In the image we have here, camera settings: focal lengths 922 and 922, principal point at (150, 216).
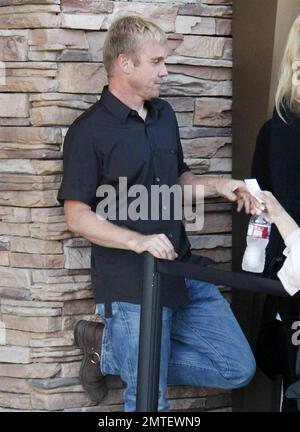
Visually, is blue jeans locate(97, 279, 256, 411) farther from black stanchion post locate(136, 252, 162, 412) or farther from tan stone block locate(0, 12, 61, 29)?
tan stone block locate(0, 12, 61, 29)

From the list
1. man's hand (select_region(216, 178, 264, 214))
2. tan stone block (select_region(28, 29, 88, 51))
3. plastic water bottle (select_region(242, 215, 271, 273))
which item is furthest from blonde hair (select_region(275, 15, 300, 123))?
tan stone block (select_region(28, 29, 88, 51))

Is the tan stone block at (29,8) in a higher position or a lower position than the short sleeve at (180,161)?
higher

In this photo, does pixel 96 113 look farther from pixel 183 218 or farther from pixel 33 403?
pixel 33 403

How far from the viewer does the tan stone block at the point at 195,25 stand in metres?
3.42

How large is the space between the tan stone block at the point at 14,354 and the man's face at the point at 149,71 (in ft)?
3.17

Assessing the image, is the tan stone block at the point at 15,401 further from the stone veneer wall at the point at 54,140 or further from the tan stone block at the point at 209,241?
the tan stone block at the point at 209,241

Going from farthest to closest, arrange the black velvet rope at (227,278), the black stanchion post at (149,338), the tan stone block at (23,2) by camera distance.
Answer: the tan stone block at (23,2) < the black stanchion post at (149,338) < the black velvet rope at (227,278)

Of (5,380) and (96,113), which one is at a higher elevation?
(96,113)

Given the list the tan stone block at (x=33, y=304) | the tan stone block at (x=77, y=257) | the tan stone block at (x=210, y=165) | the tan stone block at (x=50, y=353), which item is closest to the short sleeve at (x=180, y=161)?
the tan stone block at (x=210, y=165)

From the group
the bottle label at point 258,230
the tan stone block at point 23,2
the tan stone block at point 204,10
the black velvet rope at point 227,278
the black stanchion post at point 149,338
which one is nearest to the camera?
the black velvet rope at point 227,278

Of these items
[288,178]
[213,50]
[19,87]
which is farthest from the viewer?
[213,50]

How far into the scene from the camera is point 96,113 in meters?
3.09
